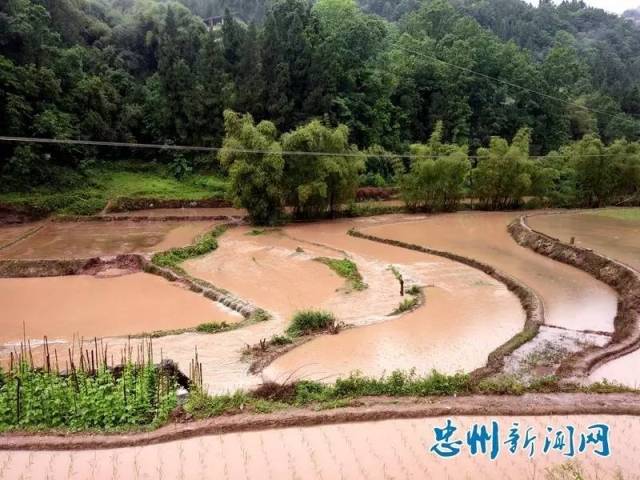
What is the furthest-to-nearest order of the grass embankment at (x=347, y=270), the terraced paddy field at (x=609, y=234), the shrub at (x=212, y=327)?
1. the grass embankment at (x=347, y=270)
2. the shrub at (x=212, y=327)
3. the terraced paddy field at (x=609, y=234)

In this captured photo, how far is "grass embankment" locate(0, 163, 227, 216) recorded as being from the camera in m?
27.0

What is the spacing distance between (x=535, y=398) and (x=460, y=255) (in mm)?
11117

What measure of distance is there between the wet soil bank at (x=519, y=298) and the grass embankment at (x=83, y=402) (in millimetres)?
5583

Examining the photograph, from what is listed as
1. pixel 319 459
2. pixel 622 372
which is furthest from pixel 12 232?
pixel 622 372

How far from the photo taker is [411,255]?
64.7 ft

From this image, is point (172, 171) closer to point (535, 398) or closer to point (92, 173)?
point (92, 173)

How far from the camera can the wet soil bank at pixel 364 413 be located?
705cm

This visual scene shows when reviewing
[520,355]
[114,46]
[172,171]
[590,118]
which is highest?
[114,46]

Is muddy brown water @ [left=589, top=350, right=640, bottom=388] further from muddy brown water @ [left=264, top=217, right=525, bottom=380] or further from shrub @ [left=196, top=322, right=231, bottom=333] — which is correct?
shrub @ [left=196, top=322, right=231, bottom=333]

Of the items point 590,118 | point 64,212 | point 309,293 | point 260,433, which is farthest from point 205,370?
point 590,118

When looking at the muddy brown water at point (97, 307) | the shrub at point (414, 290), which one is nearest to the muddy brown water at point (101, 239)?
the muddy brown water at point (97, 307)

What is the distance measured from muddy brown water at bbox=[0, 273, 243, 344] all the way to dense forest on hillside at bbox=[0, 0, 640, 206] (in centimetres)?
1174

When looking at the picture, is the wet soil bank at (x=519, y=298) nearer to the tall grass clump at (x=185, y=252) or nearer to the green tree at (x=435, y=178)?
the tall grass clump at (x=185, y=252)

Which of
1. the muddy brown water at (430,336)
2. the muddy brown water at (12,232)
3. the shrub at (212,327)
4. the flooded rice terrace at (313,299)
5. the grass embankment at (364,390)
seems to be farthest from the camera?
the muddy brown water at (12,232)
